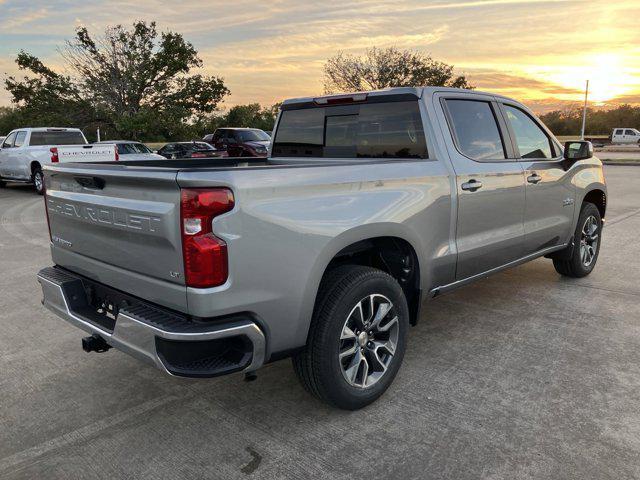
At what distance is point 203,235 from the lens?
2311 millimetres

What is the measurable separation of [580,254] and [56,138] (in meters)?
14.1

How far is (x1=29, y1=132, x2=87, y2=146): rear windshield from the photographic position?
14633 millimetres

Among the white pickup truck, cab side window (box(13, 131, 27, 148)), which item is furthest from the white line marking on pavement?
cab side window (box(13, 131, 27, 148))

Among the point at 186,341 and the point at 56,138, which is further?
the point at 56,138

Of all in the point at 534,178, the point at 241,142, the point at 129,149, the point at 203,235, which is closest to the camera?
the point at 203,235

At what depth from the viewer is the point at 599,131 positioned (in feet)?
222

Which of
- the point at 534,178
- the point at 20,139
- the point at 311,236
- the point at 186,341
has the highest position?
the point at 20,139

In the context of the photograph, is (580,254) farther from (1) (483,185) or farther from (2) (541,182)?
(1) (483,185)

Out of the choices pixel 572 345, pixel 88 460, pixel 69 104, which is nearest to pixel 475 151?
pixel 572 345

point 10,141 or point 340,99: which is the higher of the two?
point 340,99

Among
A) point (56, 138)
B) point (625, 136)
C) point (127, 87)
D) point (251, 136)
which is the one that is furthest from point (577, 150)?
point (625, 136)

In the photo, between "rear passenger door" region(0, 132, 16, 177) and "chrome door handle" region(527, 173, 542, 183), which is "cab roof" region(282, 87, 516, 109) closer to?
"chrome door handle" region(527, 173, 542, 183)

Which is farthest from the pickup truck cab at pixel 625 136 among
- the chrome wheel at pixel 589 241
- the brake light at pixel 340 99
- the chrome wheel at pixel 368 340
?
the chrome wheel at pixel 368 340

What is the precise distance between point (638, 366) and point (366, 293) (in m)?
2.08
